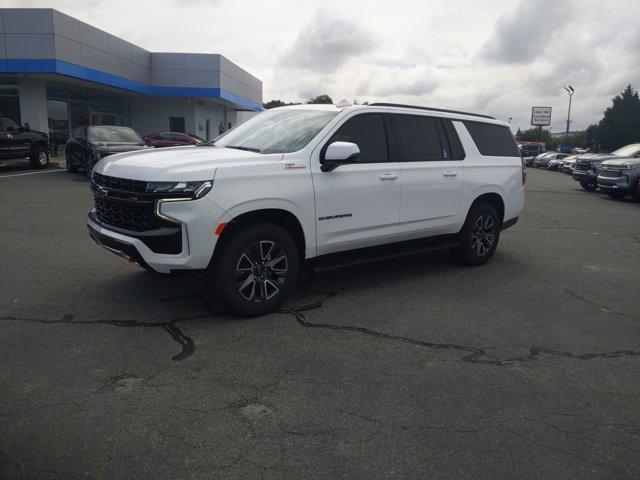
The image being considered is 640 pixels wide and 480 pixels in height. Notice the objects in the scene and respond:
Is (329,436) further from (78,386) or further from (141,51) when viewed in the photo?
(141,51)

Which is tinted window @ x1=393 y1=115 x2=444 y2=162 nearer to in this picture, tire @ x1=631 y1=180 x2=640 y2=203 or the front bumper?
tire @ x1=631 y1=180 x2=640 y2=203

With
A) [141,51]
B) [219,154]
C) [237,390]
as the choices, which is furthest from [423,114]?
[141,51]

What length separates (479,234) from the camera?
6.81 metres

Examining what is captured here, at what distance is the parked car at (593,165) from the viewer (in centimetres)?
1816

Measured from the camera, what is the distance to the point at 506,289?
5.91 metres

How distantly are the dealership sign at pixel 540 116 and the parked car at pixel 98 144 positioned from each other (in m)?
92.0

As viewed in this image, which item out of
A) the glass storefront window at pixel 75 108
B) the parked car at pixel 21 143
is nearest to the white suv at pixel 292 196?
the parked car at pixel 21 143

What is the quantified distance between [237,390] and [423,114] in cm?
403

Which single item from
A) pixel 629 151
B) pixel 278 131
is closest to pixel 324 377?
pixel 278 131

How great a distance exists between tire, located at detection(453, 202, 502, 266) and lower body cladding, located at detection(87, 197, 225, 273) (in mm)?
3605

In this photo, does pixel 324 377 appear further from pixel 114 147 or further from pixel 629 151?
pixel 629 151

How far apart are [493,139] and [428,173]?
167 centimetres

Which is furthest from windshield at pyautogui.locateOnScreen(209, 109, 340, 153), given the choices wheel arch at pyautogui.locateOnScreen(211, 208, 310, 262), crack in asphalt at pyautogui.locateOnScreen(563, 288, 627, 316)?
crack in asphalt at pyautogui.locateOnScreen(563, 288, 627, 316)

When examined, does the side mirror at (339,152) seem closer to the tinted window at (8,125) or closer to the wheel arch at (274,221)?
the wheel arch at (274,221)
